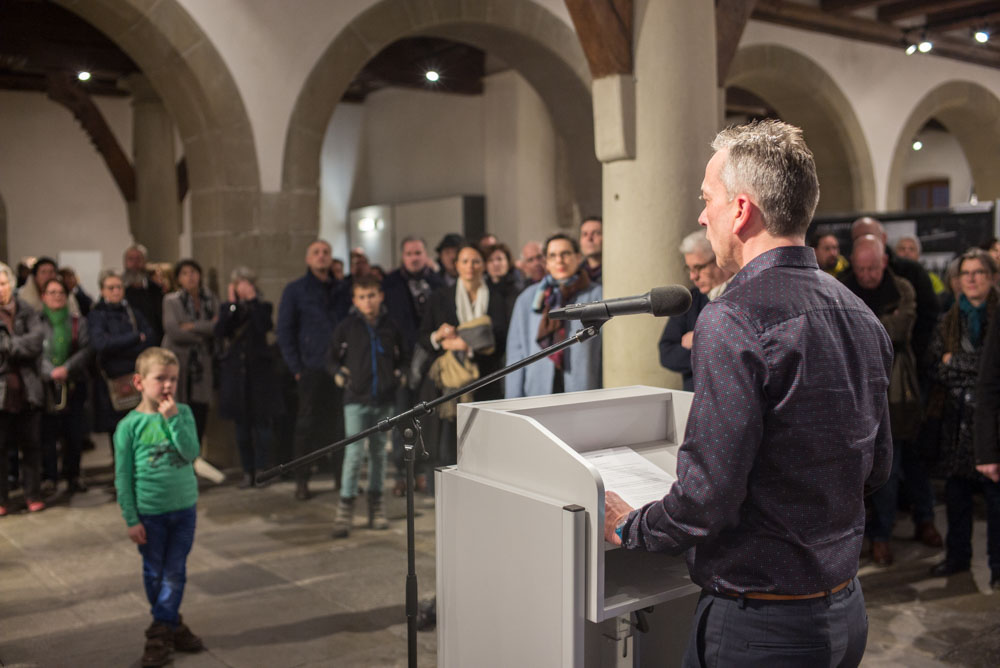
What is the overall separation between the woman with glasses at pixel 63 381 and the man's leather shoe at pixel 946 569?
469cm

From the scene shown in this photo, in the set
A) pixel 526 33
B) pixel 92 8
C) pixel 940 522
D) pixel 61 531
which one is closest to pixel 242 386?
pixel 61 531

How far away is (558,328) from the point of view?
421 centimetres

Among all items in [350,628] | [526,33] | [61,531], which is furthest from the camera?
[526,33]

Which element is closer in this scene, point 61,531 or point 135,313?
point 61,531

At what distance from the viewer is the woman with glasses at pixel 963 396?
4117 millimetres

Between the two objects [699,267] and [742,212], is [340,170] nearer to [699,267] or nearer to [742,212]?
[699,267]

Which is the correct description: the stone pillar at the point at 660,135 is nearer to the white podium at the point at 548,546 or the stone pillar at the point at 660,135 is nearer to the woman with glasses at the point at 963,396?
the woman with glasses at the point at 963,396

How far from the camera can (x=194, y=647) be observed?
11.2ft

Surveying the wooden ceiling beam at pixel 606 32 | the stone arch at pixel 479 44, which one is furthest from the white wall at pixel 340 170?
the wooden ceiling beam at pixel 606 32

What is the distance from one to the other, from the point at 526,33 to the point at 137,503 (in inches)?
204

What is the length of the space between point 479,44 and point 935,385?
192 inches

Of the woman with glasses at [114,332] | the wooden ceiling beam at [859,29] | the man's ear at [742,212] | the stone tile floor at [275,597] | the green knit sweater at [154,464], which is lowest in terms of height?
the stone tile floor at [275,597]

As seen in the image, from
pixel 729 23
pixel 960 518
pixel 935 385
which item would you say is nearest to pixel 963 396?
pixel 935 385

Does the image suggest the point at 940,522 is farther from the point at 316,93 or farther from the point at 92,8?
the point at 92,8
